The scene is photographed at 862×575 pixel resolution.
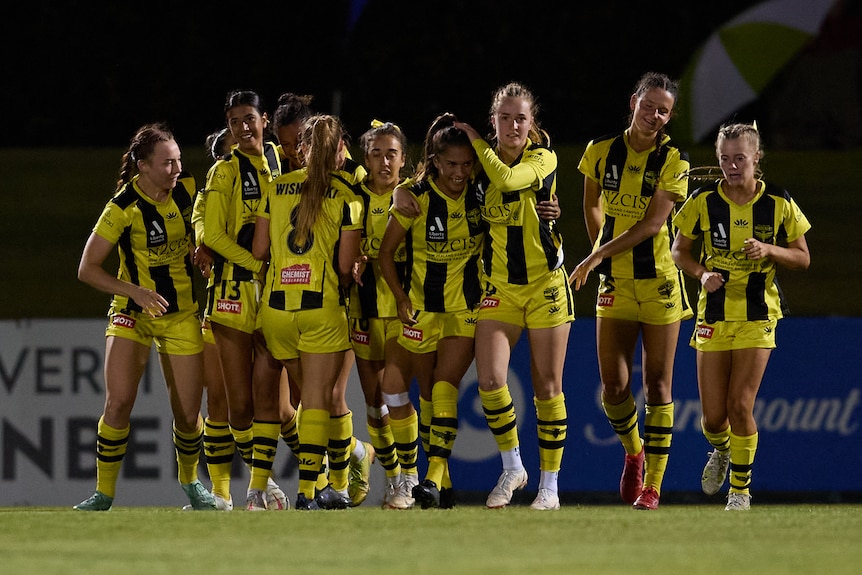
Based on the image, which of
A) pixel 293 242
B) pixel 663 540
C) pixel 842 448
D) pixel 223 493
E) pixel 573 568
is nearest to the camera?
pixel 573 568

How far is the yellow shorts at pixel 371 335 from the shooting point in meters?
7.18

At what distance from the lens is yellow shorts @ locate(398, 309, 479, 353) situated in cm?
683

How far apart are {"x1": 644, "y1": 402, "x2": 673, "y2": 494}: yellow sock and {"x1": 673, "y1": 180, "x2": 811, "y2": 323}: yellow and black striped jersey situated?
555 mm

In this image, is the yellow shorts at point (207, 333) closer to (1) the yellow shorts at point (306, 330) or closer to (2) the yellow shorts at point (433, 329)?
(1) the yellow shorts at point (306, 330)

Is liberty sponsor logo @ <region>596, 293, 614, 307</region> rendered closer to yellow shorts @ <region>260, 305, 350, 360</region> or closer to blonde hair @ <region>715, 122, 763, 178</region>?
blonde hair @ <region>715, 122, 763, 178</region>

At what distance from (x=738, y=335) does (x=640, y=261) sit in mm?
634

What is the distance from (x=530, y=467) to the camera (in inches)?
353

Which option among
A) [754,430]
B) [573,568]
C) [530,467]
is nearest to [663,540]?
[573,568]

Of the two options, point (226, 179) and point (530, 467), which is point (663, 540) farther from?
point (530, 467)

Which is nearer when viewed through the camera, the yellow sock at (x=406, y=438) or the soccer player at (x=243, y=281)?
the soccer player at (x=243, y=281)

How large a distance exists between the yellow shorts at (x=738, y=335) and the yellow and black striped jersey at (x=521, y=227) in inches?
34.4

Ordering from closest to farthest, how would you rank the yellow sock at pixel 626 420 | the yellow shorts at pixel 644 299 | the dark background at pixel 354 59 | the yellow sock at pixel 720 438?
the yellow shorts at pixel 644 299
the yellow sock at pixel 720 438
the yellow sock at pixel 626 420
the dark background at pixel 354 59

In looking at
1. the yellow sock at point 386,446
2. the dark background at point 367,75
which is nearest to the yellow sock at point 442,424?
the yellow sock at point 386,446

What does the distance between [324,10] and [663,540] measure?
36.0 feet
